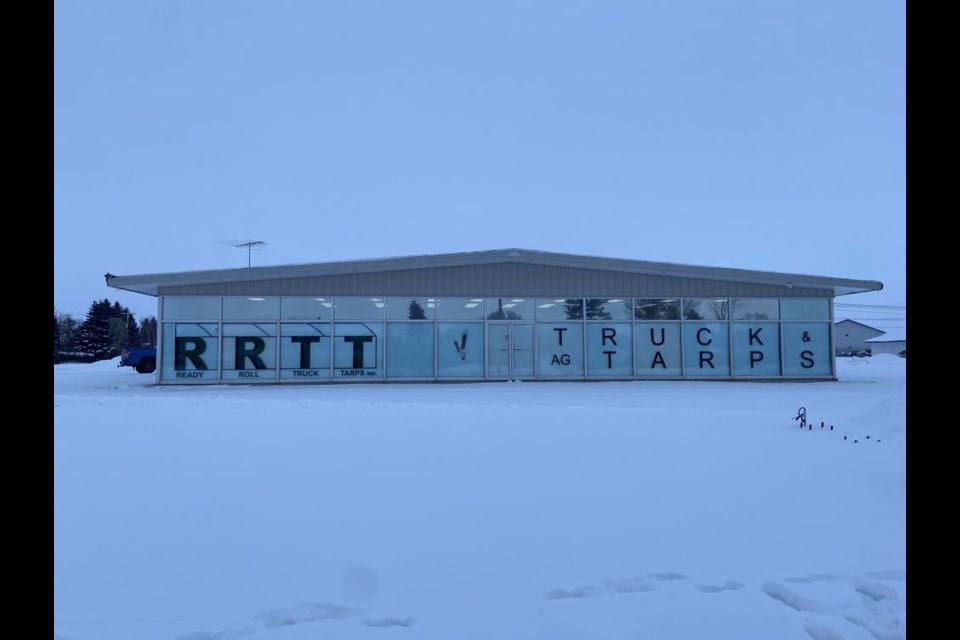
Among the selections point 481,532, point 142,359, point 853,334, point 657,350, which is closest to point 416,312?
point 657,350

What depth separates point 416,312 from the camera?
64.7 feet

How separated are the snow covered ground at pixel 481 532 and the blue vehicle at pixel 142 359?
788 inches

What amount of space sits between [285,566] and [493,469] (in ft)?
9.53

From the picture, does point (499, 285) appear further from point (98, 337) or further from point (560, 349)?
point (98, 337)

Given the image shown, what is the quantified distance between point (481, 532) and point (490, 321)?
15.4 meters

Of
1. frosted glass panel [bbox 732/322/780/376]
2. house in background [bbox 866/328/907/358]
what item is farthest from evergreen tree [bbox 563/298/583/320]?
house in background [bbox 866/328/907/358]

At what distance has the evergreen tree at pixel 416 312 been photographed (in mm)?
19688

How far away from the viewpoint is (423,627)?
319 centimetres

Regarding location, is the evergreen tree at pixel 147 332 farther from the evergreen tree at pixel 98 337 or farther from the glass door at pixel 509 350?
the glass door at pixel 509 350

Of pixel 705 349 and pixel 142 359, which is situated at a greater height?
pixel 705 349

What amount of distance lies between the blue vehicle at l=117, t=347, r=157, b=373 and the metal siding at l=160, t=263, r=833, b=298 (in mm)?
9945

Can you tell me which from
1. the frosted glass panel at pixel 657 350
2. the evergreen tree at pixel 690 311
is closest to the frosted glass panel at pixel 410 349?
Answer: the frosted glass panel at pixel 657 350
